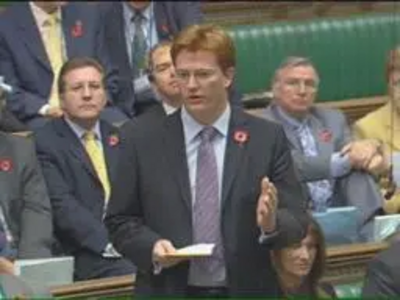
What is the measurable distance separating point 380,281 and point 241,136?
671mm

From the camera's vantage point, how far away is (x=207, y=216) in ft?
13.4

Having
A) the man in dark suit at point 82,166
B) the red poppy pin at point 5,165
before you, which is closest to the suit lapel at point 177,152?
the man in dark suit at point 82,166

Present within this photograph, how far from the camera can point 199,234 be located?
4.10m

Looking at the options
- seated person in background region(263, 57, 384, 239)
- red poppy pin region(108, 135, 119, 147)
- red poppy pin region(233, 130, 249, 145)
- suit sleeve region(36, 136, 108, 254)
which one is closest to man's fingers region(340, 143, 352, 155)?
seated person in background region(263, 57, 384, 239)

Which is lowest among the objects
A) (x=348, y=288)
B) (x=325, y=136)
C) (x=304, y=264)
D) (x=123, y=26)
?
(x=348, y=288)

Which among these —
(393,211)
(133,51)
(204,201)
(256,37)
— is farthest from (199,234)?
(256,37)

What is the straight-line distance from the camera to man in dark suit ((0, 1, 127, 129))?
Result: 6.33m

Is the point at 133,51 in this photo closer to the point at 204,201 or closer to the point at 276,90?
the point at 276,90

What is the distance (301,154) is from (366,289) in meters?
2.20

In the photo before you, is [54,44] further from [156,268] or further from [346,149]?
[156,268]

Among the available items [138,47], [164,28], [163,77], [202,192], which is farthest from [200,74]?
[164,28]

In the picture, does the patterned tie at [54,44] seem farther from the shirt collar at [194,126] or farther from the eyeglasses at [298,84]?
the shirt collar at [194,126]

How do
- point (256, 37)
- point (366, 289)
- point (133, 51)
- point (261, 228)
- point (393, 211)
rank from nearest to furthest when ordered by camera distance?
point (366, 289) < point (261, 228) < point (393, 211) < point (133, 51) < point (256, 37)

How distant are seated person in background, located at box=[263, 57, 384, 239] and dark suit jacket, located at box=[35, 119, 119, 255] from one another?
769 mm
